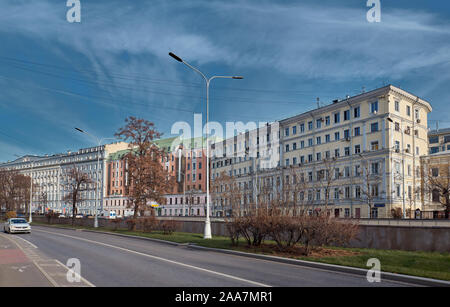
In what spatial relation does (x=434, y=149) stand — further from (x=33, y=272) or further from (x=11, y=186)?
(x=11, y=186)

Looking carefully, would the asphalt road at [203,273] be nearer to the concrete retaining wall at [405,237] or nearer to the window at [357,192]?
the concrete retaining wall at [405,237]

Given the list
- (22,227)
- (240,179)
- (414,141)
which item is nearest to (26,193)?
(240,179)

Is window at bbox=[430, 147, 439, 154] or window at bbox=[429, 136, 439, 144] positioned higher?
window at bbox=[429, 136, 439, 144]

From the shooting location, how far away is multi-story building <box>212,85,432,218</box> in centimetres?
5338

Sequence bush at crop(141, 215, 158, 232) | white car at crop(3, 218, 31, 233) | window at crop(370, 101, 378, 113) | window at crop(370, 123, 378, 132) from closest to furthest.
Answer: white car at crop(3, 218, 31, 233)
bush at crop(141, 215, 158, 232)
window at crop(370, 123, 378, 132)
window at crop(370, 101, 378, 113)

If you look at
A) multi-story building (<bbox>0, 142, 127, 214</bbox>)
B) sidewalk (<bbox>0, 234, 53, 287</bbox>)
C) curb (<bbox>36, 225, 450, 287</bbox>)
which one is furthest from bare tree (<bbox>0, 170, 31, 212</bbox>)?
curb (<bbox>36, 225, 450, 287</bbox>)

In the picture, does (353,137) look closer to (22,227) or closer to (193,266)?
(22,227)

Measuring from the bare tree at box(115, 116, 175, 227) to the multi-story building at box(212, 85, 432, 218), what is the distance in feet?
40.5

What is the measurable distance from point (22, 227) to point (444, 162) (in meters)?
54.5

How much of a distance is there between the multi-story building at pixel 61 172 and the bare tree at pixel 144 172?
77995 millimetres

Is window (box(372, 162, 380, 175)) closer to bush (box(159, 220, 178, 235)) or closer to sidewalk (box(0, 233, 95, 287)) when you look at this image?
bush (box(159, 220, 178, 235))

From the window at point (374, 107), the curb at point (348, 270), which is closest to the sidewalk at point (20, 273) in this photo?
the curb at point (348, 270)

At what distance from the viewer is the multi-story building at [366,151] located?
53.4 m

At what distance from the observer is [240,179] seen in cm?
8119
